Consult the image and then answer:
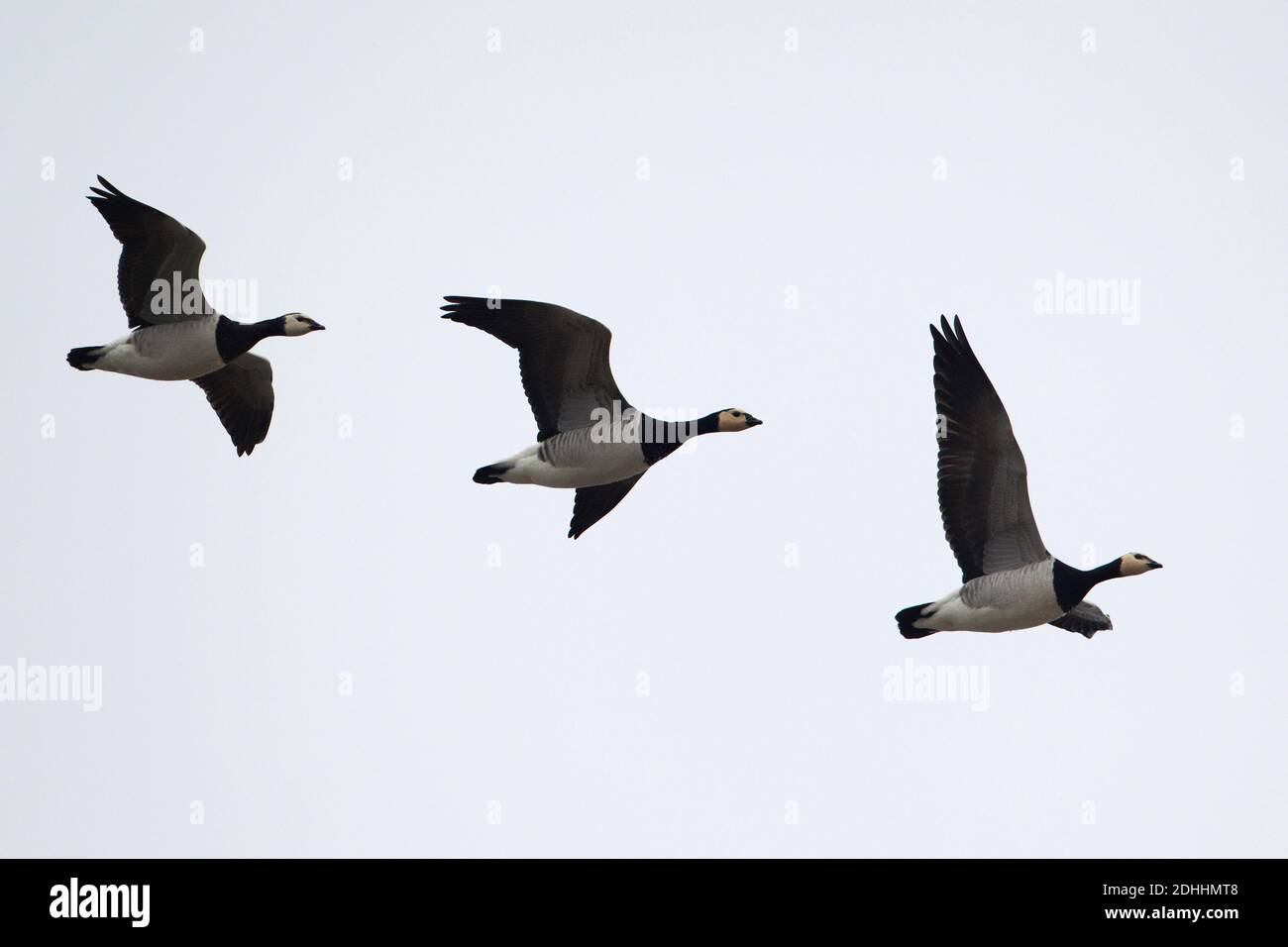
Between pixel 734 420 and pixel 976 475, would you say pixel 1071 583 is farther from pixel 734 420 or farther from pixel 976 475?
pixel 734 420

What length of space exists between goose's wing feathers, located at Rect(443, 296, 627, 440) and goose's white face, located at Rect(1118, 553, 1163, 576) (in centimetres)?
540

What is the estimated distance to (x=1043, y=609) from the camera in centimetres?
1705

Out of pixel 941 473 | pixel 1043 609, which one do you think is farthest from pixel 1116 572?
pixel 941 473

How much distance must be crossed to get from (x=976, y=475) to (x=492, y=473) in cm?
504

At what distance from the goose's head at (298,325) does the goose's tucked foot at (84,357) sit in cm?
205

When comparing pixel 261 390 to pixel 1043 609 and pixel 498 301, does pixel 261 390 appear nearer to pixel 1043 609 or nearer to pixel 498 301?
pixel 498 301

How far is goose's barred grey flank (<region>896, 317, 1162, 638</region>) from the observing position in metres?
16.9

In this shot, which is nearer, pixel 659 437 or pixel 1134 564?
pixel 1134 564

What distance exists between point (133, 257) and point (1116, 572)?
10.9 metres

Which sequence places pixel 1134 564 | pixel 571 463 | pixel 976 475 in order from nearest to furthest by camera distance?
pixel 976 475 → pixel 1134 564 → pixel 571 463

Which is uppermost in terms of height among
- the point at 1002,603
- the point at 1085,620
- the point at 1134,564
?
the point at 1134,564

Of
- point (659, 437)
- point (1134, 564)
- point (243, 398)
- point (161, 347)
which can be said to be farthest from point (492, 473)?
point (1134, 564)

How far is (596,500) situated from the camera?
19953 mm

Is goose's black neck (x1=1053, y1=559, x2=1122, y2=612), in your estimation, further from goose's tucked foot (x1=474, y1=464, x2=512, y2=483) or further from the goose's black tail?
goose's tucked foot (x1=474, y1=464, x2=512, y2=483)
